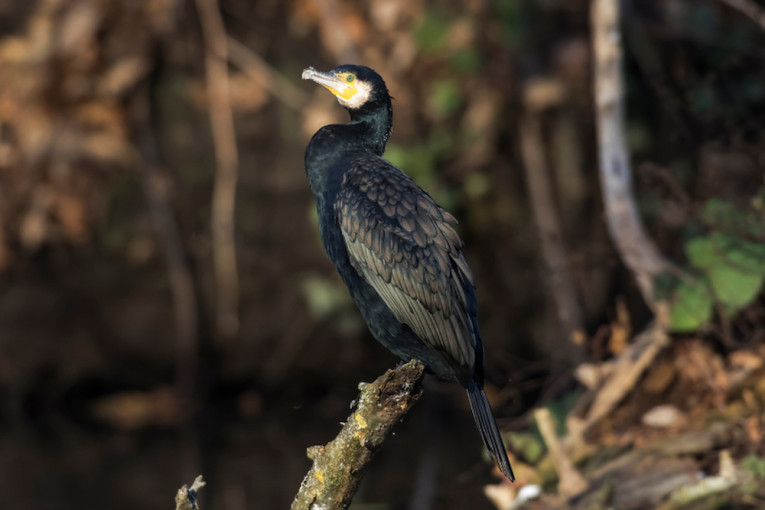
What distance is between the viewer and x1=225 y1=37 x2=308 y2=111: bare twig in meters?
6.73

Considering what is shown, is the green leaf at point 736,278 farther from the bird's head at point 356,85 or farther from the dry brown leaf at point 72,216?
the dry brown leaf at point 72,216

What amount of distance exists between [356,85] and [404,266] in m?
0.63

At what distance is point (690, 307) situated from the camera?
14.0 ft

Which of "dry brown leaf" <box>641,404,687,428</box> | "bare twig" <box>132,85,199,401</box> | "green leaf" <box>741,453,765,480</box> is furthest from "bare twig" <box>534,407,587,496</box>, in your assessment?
"bare twig" <box>132,85,199,401</box>

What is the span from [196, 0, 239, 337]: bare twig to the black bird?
13.8 feet

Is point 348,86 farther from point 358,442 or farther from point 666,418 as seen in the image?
point 666,418

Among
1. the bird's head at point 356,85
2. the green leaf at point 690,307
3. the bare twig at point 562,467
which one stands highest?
the bird's head at point 356,85

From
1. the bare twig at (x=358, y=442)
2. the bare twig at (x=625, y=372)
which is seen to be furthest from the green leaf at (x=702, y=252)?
the bare twig at (x=358, y=442)

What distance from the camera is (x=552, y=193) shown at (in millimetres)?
6480

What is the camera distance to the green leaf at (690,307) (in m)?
4.23

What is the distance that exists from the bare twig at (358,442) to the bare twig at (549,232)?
3.18 m

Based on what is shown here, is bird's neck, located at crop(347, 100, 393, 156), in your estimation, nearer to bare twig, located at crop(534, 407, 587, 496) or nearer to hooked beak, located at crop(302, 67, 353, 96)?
hooked beak, located at crop(302, 67, 353, 96)

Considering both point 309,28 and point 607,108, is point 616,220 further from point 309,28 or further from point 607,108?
point 309,28

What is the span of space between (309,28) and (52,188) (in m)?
2.19
